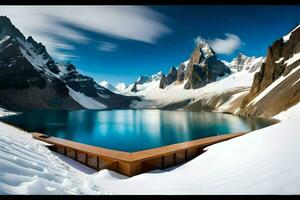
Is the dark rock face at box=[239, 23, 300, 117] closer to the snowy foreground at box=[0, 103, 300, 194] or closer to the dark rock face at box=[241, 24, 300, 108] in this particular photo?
the dark rock face at box=[241, 24, 300, 108]

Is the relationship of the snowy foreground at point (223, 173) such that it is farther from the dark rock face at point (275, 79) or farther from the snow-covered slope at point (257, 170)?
the dark rock face at point (275, 79)

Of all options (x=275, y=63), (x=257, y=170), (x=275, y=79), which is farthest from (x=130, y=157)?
(x=275, y=63)

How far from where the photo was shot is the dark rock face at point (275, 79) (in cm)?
8794

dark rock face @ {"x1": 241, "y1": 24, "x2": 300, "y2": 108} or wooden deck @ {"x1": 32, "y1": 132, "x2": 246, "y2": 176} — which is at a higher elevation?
dark rock face @ {"x1": 241, "y1": 24, "x2": 300, "y2": 108}

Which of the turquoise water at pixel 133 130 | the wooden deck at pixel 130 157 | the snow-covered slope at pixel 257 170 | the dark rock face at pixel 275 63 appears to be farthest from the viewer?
the dark rock face at pixel 275 63

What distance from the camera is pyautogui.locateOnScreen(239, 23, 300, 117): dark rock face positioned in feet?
289

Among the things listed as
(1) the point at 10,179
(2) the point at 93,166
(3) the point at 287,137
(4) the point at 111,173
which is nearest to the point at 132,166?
(4) the point at 111,173

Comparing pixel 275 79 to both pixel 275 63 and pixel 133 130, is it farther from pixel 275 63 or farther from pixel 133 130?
pixel 133 130

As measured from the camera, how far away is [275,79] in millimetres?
116125

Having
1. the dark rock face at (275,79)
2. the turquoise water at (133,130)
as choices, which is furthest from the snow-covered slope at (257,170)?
the dark rock face at (275,79)

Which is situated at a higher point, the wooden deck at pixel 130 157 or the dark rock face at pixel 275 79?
the dark rock face at pixel 275 79

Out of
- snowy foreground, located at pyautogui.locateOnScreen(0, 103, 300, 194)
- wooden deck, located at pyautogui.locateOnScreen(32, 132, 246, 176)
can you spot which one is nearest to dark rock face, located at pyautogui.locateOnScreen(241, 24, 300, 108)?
wooden deck, located at pyautogui.locateOnScreen(32, 132, 246, 176)

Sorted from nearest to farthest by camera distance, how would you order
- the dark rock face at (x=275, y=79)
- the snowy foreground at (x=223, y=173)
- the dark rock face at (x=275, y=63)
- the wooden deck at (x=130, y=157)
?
the snowy foreground at (x=223, y=173)
the wooden deck at (x=130, y=157)
the dark rock face at (x=275, y=79)
the dark rock face at (x=275, y=63)

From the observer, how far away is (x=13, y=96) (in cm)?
17100
